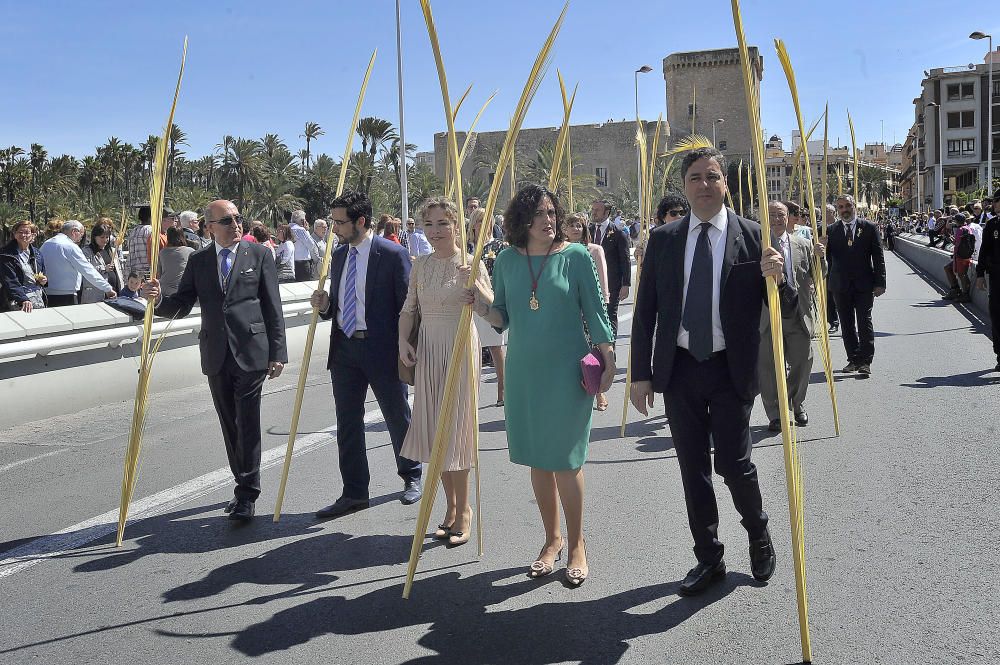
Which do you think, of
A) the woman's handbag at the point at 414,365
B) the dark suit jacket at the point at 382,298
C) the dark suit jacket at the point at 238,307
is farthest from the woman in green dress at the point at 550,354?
the dark suit jacket at the point at 238,307

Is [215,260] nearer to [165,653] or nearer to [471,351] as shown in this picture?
[471,351]

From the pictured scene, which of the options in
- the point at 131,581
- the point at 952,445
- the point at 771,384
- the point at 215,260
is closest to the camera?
the point at 131,581

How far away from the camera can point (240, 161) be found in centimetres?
5972

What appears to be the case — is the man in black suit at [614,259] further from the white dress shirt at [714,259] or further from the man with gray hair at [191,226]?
the white dress shirt at [714,259]

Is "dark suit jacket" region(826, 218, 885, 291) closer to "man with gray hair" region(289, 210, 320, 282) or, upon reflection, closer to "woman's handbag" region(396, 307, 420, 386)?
"woman's handbag" region(396, 307, 420, 386)

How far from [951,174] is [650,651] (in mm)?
104257

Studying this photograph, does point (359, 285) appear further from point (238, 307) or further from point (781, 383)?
point (781, 383)

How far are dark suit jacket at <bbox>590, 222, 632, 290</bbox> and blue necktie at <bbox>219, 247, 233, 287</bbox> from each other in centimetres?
635

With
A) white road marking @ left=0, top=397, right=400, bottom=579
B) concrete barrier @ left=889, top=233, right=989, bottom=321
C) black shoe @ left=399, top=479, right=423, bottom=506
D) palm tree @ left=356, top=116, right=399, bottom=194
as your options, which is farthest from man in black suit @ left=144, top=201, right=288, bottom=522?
palm tree @ left=356, top=116, right=399, bottom=194

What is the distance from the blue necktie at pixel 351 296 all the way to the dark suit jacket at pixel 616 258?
608cm

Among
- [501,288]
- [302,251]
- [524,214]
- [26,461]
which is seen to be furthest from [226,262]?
[302,251]

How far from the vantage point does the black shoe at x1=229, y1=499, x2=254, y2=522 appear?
5363mm

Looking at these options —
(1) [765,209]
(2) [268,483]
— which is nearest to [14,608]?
(2) [268,483]

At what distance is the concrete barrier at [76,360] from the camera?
8.44 metres
